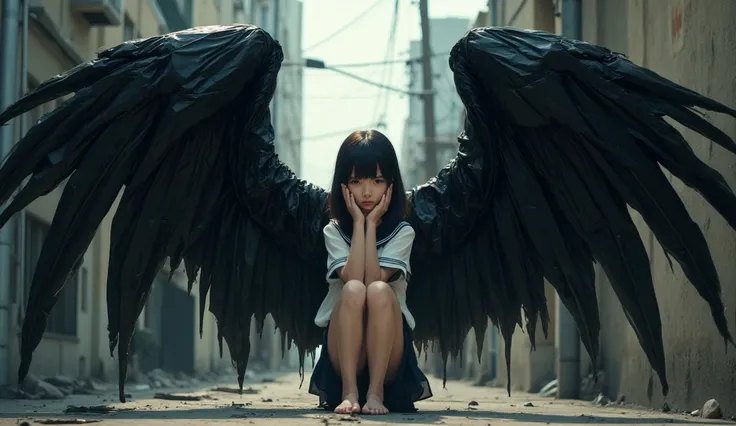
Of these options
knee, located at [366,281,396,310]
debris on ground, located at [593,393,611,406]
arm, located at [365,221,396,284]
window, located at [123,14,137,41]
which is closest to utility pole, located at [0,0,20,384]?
debris on ground, located at [593,393,611,406]

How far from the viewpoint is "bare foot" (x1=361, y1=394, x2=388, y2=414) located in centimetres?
543

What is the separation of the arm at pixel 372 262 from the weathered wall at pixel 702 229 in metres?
1.74

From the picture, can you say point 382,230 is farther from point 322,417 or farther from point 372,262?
point 322,417

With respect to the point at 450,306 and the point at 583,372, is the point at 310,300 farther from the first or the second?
the point at 583,372

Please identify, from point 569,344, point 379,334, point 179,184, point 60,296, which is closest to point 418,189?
point 379,334

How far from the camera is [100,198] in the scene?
6031mm

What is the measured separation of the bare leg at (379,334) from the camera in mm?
5531

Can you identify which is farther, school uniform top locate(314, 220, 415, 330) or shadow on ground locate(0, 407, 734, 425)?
school uniform top locate(314, 220, 415, 330)

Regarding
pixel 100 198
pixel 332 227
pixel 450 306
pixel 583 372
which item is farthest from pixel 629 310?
pixel 583 372

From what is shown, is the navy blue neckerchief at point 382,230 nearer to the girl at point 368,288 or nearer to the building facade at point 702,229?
the girl at point 368,288

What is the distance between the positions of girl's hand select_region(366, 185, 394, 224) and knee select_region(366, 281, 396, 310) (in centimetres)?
40

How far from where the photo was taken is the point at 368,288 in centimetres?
558

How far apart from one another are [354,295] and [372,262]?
258 mm

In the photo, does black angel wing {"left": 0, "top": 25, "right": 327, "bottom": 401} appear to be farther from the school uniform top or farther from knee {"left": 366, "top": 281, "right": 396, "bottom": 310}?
knee {"left": 366, "top": 281, "right": 396, "bottom": 310}
